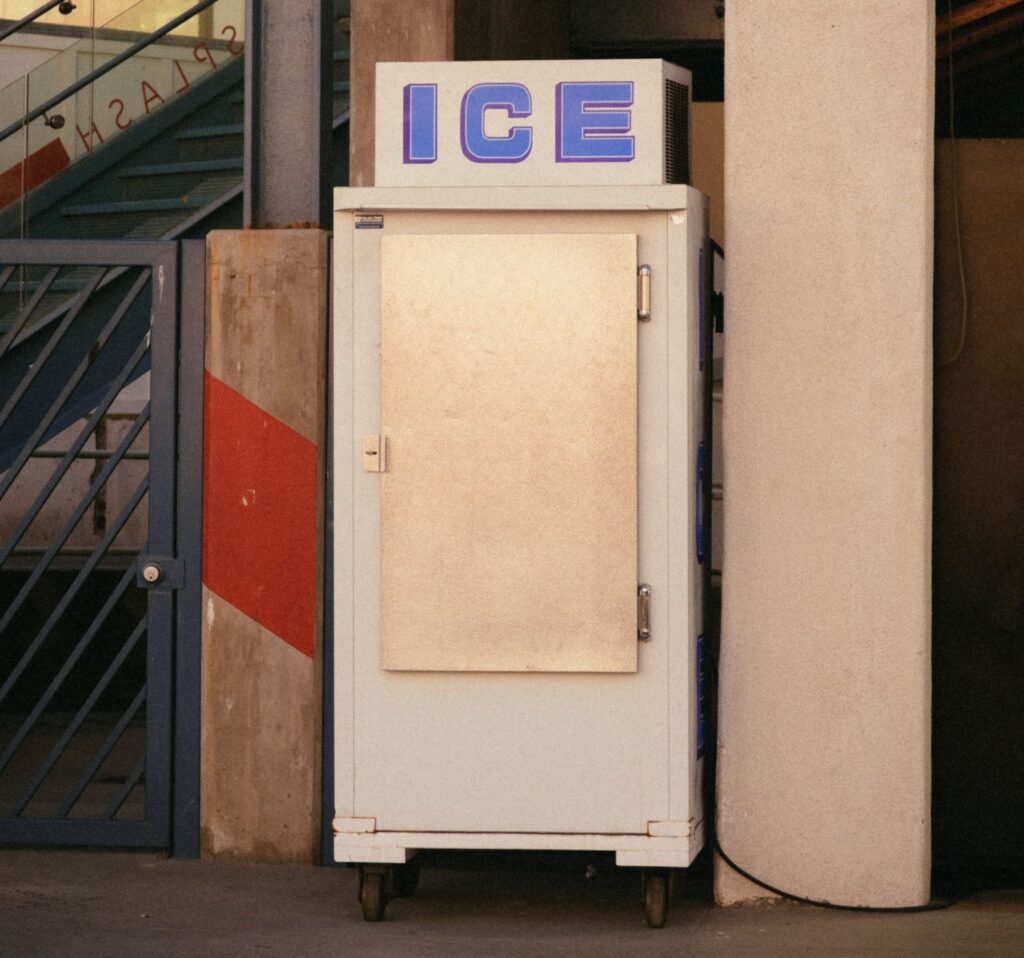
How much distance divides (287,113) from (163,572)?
156 cm

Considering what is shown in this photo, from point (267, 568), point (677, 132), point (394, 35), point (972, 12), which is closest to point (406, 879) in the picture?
point (267, 568)

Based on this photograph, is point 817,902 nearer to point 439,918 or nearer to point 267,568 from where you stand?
point 439,918

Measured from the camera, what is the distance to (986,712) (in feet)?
16.1

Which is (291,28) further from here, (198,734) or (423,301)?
(198,734)

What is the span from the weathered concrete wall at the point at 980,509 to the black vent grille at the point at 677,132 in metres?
0.83

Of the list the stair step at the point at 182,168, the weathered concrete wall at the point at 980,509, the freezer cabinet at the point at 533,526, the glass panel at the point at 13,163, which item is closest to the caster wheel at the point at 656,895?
the freezer cabinet at the point at 533,526

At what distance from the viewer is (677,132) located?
14.8 ft

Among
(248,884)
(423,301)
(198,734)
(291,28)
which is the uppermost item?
(291,28)

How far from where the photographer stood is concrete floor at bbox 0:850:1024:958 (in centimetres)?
429

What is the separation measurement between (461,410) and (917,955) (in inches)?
71.3

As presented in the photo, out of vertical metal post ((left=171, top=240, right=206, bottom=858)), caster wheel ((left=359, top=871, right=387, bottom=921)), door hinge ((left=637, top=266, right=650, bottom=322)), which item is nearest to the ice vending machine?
door hinge ((left=637, top=266, right=650, bottom=322))

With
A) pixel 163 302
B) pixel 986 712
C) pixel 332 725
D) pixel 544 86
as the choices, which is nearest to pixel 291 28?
pixel 163 302

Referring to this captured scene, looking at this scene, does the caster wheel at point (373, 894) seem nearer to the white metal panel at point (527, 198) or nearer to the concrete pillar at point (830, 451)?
Result: the concrete pillar at point (830, 451)

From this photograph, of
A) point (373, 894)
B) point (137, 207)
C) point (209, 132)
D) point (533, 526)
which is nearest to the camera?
point (533, 526)
